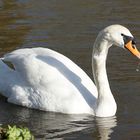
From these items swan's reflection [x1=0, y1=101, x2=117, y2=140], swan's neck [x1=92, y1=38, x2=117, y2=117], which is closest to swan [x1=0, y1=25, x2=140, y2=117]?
swan's neck [x1=92, y1=38, x2=117, y2=117]

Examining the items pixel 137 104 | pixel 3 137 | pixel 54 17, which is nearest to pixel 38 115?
pixel 137 104

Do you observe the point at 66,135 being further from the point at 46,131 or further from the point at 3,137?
the point at 3,137

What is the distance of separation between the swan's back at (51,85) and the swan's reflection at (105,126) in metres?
0.34

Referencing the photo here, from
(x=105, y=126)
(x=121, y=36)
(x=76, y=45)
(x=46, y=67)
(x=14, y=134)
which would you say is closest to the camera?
(x=14, y=134)

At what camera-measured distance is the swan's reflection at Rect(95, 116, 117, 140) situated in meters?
10.3

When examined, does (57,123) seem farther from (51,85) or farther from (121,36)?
(121,36)

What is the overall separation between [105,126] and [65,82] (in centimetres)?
114

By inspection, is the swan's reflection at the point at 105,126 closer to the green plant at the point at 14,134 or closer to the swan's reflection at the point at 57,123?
the swan's reflection at the point at 57,123

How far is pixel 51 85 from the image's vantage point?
11.4m

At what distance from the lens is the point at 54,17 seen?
16.7 m

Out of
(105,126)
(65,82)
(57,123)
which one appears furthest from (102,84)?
(57,123)

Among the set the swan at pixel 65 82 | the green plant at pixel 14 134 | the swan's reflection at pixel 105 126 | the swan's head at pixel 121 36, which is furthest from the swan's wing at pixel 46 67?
the green plant at pixel 14 134

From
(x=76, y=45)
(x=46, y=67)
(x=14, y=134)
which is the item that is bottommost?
(x=14, y=134)

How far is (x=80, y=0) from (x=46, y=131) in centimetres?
823
